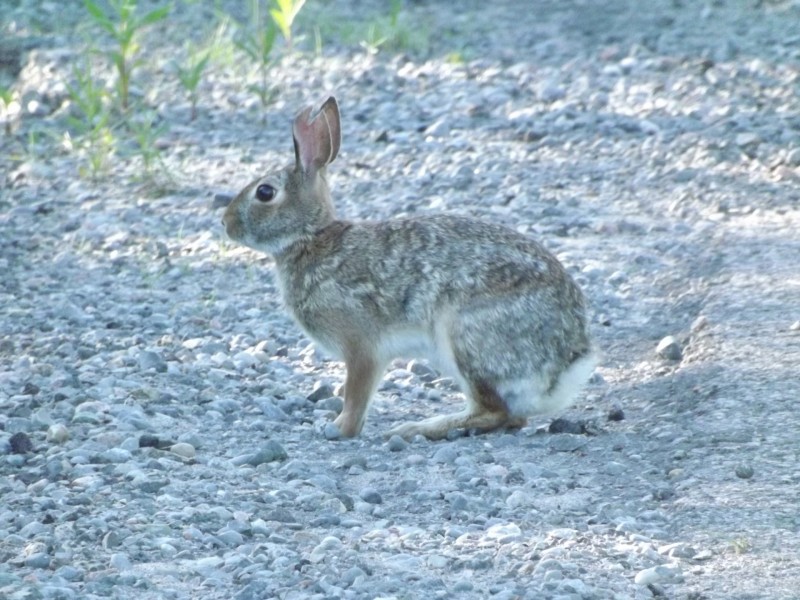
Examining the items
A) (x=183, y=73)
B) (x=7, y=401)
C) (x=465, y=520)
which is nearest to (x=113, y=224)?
(x=183, y=73)

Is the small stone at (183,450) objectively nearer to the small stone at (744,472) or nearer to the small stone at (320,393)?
the small stone at (320,393)

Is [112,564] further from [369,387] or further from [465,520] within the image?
[369,387]

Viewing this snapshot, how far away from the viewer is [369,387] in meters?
5.58

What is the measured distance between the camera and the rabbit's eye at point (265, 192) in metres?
5.93

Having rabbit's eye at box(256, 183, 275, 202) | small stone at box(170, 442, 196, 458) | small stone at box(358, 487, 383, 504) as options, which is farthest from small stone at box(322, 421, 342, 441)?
rabbit's eye at box(256, 183, 275, 202)

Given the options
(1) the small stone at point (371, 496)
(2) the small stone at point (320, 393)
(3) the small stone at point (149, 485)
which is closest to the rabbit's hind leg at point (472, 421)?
(2) the small stone at point (320, 393)

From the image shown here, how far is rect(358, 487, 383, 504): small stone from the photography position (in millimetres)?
4789

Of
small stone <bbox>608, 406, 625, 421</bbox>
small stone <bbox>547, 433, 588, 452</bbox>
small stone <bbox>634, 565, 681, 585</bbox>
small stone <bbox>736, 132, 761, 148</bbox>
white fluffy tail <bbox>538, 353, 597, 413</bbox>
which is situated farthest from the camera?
small stone <bbox>736, 132, 761, 148</bbox>

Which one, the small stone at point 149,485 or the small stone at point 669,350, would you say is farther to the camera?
the small stone at point 669,350

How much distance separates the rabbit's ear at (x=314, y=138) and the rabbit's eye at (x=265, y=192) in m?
0.15

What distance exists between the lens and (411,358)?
5762mm

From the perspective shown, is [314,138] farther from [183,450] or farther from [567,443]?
[567,443]

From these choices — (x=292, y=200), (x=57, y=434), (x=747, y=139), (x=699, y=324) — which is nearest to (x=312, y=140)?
(x=292, y=200)

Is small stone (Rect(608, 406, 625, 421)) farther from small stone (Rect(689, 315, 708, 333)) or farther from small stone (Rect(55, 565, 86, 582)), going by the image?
small stone (Rect(55, 565, 86, 582))
